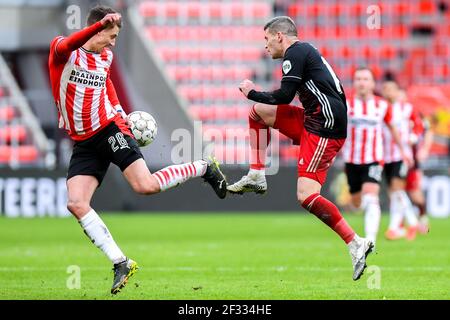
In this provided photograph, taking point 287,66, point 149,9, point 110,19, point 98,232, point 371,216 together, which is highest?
point 149,9

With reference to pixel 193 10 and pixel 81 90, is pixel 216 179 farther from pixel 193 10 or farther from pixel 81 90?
pixel 193 10

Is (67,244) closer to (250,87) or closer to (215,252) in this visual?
(215,252)

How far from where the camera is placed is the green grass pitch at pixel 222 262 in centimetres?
798

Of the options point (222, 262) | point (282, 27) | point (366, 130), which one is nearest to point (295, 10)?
point (366, 130)

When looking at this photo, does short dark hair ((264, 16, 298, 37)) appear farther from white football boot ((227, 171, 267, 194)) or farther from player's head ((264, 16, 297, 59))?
white football boot ((227, 171, 267, 194))

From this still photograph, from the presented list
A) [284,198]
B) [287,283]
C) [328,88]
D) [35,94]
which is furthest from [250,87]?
[35,94]

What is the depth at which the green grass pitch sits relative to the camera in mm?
7977

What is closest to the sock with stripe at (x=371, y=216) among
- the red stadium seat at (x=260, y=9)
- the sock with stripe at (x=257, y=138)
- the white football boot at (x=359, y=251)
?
the sock with stripe at (x=257, y=138)

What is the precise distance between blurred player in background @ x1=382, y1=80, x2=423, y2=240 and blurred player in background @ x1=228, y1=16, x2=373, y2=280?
545 cm

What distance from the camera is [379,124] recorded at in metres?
12.0

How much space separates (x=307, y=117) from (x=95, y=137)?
1763 mm

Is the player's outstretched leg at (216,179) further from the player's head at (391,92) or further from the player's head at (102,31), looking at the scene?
the player's head at (391,92)

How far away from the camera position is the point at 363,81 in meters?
Answer: 11.5

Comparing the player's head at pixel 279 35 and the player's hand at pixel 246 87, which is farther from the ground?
the player's head at pixel 279 35
